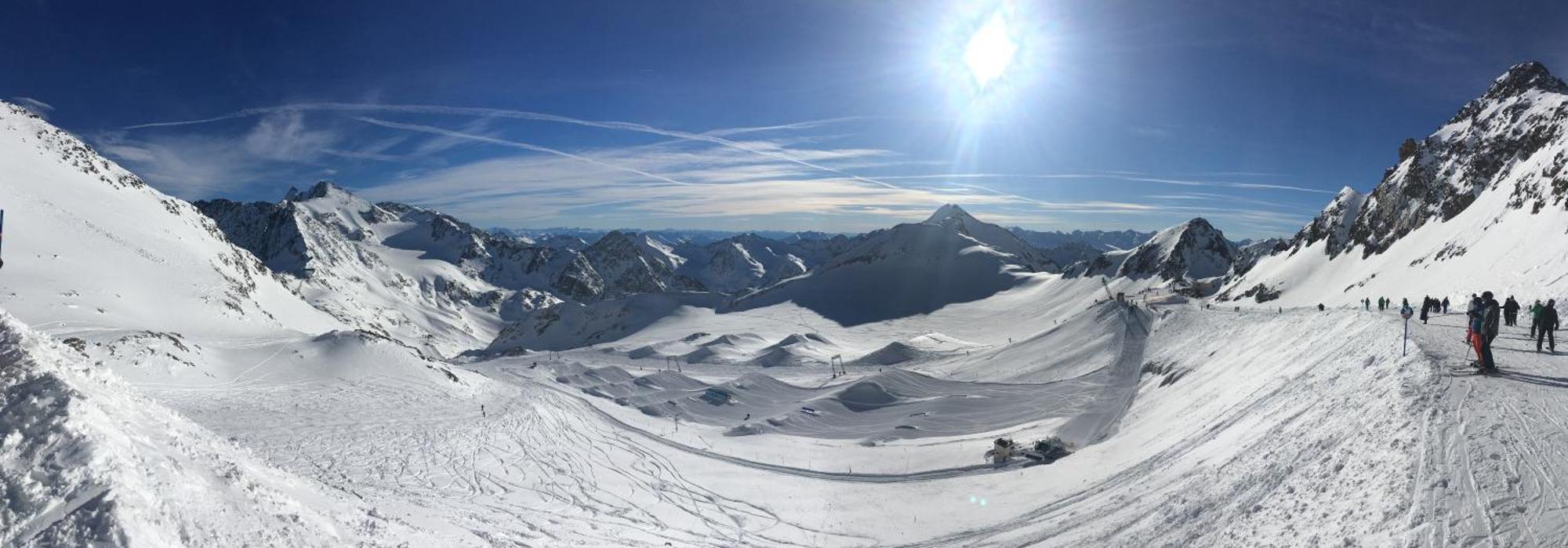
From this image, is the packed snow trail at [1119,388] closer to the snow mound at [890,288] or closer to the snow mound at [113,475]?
the snow mound at [113,475]

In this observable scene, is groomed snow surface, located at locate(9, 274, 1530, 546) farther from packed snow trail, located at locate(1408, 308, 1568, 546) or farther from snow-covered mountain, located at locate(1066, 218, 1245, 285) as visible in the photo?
snow-covered mountain, located at locate(1066, 218, 1245, 285)

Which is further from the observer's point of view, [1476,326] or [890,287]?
[890,287]

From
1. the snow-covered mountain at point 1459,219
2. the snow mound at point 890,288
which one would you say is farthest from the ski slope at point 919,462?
the snow mound at point 890,288

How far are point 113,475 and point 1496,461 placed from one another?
21.3 metres

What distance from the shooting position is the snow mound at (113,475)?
9.04m

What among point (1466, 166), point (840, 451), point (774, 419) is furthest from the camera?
point (1466, 166)

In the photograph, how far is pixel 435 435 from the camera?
1214 inches

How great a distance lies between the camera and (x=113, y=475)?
9.70 m

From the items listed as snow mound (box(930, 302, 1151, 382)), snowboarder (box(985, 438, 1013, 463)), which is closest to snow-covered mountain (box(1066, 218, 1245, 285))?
snow mound (box(930, 302, 1151, 382))

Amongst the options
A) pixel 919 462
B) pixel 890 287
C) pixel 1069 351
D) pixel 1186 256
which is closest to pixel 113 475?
pixel 919 462

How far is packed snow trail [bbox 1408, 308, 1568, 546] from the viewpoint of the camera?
365 inches

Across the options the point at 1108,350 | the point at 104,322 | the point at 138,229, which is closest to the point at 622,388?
the point at 104,322

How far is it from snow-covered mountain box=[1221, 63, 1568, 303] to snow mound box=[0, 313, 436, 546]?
152 ft

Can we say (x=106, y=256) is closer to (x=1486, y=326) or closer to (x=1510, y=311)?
(x=1486, y=326)
